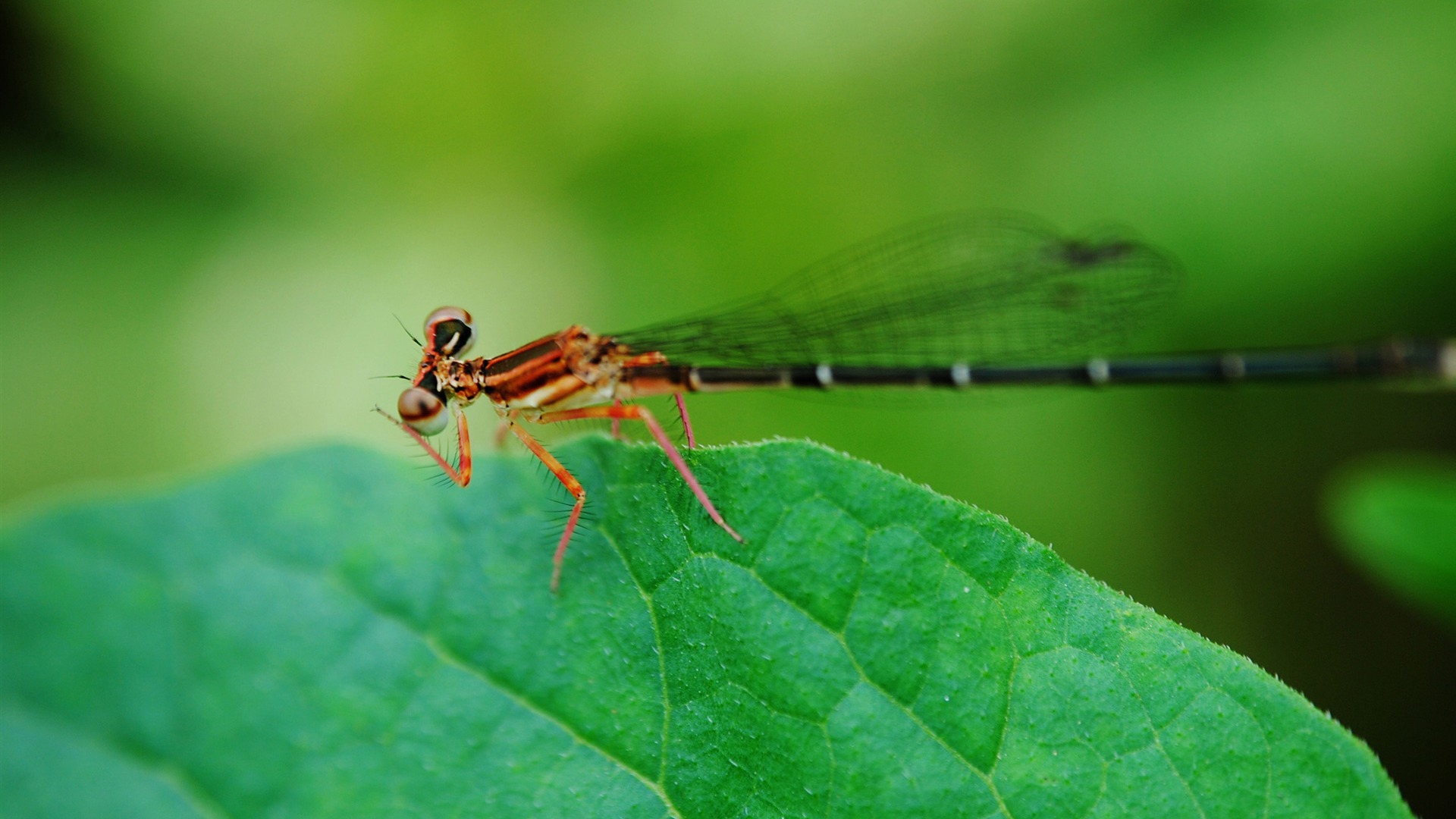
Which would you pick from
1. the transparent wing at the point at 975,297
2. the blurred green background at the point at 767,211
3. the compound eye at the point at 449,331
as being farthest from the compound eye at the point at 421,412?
the blurred green background at the point at 767,211

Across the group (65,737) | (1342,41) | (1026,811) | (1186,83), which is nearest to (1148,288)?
(1186,83)

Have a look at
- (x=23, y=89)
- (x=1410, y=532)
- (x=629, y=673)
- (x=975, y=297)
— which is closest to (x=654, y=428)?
(x=629, y=673)

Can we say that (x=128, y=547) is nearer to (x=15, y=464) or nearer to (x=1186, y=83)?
(x=15, y=464)

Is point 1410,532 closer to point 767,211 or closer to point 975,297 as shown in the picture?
point 975,297

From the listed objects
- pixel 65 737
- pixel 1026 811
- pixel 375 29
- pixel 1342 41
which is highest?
pixel 375 29

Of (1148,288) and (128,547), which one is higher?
(128,547)

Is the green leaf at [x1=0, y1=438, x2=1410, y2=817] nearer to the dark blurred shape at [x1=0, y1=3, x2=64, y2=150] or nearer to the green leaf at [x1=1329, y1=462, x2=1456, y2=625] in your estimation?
the green leaf at [x1=1329, y1=462, x2=1456, y2=625]
